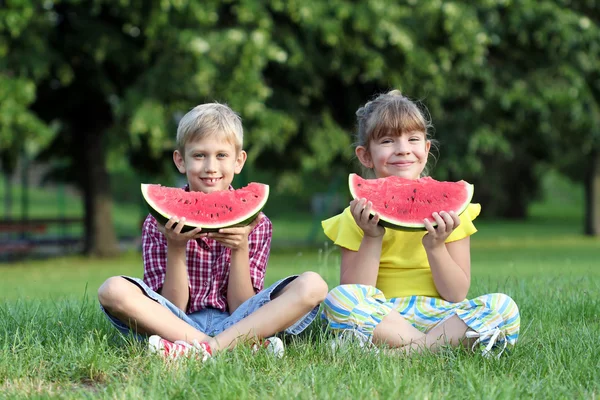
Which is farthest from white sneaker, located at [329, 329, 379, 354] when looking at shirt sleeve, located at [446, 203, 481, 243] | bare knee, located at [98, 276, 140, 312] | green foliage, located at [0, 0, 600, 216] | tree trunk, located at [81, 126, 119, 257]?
tree trunk, located at [81, 126, 119, 257]

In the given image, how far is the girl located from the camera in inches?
143

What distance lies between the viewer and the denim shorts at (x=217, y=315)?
370 centimetres

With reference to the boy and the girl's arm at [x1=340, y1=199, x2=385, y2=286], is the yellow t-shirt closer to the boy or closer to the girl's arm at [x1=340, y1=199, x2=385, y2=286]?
the girl's arm at [x1=340, y1=199, x2=385, y2=286]

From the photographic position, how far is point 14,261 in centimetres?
1662

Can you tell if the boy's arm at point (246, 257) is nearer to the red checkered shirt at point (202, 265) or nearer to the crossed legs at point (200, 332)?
the red checkered shirt at point (202, 265)

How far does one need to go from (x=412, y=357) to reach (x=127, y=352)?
128 centimetres

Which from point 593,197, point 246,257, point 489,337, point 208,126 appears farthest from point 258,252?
point 593,197

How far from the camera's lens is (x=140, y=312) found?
3566 millimetres

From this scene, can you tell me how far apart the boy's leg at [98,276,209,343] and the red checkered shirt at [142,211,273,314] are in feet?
1.09

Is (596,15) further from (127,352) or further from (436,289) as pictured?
(127,352)

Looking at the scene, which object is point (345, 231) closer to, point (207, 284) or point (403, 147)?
point (403, 147)

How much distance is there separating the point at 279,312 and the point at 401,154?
3.56 ft

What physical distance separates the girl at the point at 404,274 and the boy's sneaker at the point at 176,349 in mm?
699

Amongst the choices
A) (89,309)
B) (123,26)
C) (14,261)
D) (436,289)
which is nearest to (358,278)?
(436,289)
